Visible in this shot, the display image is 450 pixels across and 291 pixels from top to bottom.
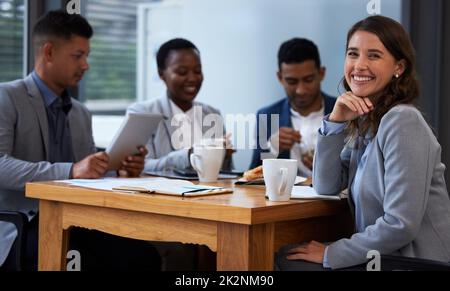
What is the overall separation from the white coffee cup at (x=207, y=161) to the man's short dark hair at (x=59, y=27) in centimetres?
82

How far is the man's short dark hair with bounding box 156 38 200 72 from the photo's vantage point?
3.35 meters

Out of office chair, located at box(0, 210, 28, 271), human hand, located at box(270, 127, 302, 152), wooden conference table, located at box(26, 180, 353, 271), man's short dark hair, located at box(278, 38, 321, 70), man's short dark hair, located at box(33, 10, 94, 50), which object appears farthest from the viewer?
man's short dark hair, located at box(278, 38, 321, 70)

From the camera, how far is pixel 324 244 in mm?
1816

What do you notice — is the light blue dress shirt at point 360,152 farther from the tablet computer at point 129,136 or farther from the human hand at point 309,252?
the tablet computer at point 129,136

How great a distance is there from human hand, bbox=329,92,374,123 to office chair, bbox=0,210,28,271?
1.00 m

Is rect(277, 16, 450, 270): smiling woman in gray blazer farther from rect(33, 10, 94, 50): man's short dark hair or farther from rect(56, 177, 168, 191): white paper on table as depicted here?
rect(33, 10, 94, 50): man's short dark hair

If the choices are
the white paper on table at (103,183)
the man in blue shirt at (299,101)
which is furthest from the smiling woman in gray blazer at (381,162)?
the man in blue shirt at (299,101)

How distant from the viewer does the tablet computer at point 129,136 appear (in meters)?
2.40

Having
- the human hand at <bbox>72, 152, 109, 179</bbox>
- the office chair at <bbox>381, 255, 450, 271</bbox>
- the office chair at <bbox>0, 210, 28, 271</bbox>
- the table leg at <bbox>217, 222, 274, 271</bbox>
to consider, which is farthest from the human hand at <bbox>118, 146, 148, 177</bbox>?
the office chair at <bbox>381, 255, 450, 271</bbox>

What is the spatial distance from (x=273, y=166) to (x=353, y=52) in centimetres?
42

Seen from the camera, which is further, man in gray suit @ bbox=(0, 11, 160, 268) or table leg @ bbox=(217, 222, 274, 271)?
man in gray suit @ bbox=(0, 11, 160, 268)

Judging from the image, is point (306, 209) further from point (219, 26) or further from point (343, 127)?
point (219, 26)

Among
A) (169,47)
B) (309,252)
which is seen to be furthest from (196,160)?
(169,47)
